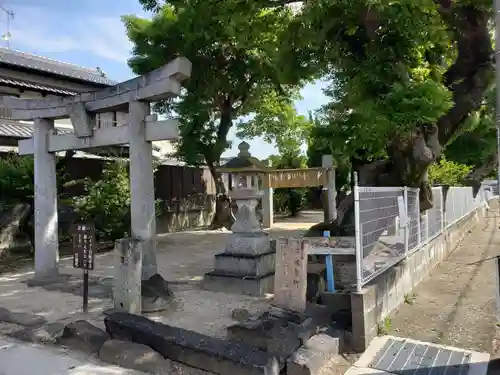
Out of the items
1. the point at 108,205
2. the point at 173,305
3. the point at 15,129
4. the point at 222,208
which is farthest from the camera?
the point at 222,208

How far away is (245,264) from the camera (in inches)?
329

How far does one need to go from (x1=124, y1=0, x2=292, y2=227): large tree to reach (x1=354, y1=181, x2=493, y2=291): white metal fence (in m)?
6.56

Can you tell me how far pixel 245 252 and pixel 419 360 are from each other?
4.22 m

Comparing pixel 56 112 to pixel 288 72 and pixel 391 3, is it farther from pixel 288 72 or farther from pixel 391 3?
pixel 391 3

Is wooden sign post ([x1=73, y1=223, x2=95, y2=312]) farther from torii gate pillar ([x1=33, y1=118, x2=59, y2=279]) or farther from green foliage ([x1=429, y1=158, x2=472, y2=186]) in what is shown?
green foliage ([x1=429, y1=158, x2=472, y2=186])

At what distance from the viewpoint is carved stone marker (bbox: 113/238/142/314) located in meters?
6.40

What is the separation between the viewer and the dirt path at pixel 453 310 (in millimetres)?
5684

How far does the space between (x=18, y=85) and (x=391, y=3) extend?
44.3ft

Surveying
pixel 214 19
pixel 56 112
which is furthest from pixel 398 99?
pixel 56 112

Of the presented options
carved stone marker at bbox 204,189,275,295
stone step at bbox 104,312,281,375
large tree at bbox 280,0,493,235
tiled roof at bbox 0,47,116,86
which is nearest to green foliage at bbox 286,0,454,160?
Result: large tree at bbox 280,0,493,235

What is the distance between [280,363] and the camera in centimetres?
443

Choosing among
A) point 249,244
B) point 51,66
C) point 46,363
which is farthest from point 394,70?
point 51,66

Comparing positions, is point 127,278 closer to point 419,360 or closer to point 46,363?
point 46,363

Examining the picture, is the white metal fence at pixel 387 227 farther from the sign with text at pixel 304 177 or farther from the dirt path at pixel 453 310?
the sign with text at pixel 304 177
